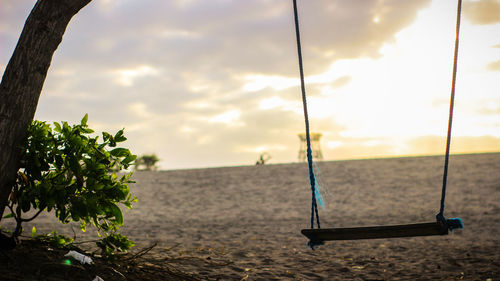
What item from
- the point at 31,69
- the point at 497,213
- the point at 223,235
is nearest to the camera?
the point at 31,69

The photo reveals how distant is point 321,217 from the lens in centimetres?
906

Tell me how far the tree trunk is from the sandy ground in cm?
183

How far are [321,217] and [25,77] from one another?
23.1 ft

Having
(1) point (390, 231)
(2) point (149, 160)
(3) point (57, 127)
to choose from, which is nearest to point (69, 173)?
(3) point (57, 127)

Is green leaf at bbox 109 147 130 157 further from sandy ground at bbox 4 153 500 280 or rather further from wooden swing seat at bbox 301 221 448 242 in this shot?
wooden swing seat at bbox 301 221 448 242

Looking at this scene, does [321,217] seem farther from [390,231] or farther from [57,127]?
[57,127]

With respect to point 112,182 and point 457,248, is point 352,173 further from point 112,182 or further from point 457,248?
point 112,182

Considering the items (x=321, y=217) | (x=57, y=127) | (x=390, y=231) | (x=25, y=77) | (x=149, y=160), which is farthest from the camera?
(x=149, y=160)

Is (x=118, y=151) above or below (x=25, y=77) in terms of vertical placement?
below

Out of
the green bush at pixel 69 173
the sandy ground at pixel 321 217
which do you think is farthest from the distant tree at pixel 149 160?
the green bush at pixel 69 173

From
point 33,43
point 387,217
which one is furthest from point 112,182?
point 387,217

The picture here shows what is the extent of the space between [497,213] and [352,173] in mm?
4341

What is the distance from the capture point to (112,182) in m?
3.29

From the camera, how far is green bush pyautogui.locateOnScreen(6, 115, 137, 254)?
316 centimetres
